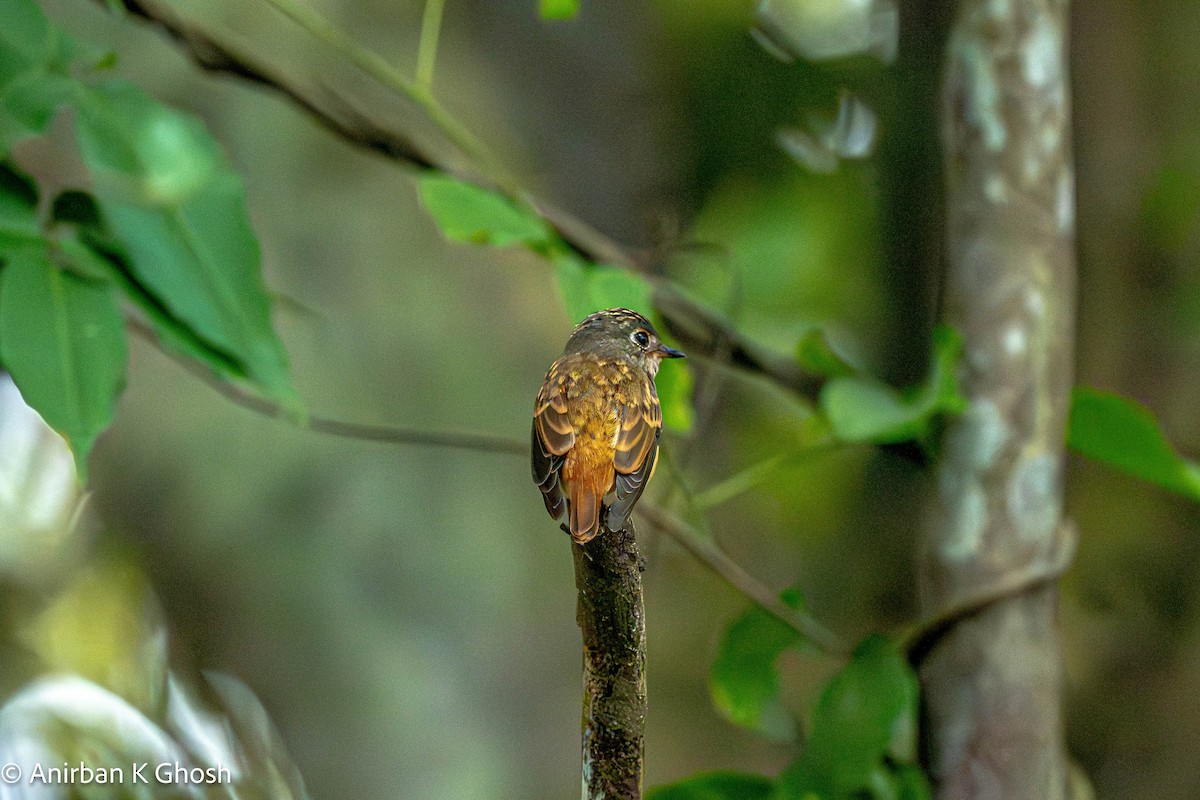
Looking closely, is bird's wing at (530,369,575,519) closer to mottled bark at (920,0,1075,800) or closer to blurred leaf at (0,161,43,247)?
blurred leaf at (0,161,43,247)

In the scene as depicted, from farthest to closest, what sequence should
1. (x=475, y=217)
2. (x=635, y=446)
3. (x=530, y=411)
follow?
(x=530, y=411) < (x=475, y=217) < (x=635, y=446)

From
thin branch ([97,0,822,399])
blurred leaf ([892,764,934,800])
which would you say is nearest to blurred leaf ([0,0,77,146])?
thin branch ([97,0,822,399])

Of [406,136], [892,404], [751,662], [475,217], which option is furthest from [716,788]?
[406,136]

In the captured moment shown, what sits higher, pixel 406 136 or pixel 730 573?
pixel 406 136

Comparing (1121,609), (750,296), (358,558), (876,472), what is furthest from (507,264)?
(1121,609)

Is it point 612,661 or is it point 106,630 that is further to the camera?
point 106,630

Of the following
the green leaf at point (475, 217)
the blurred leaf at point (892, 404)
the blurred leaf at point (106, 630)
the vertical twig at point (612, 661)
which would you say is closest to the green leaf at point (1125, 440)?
the blurred leaf at point (892, 404)

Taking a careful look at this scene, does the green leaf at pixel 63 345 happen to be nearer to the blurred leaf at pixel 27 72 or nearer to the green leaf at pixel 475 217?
the blurred leaf at pixel 27 72

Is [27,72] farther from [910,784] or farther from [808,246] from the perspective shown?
[808,246]
